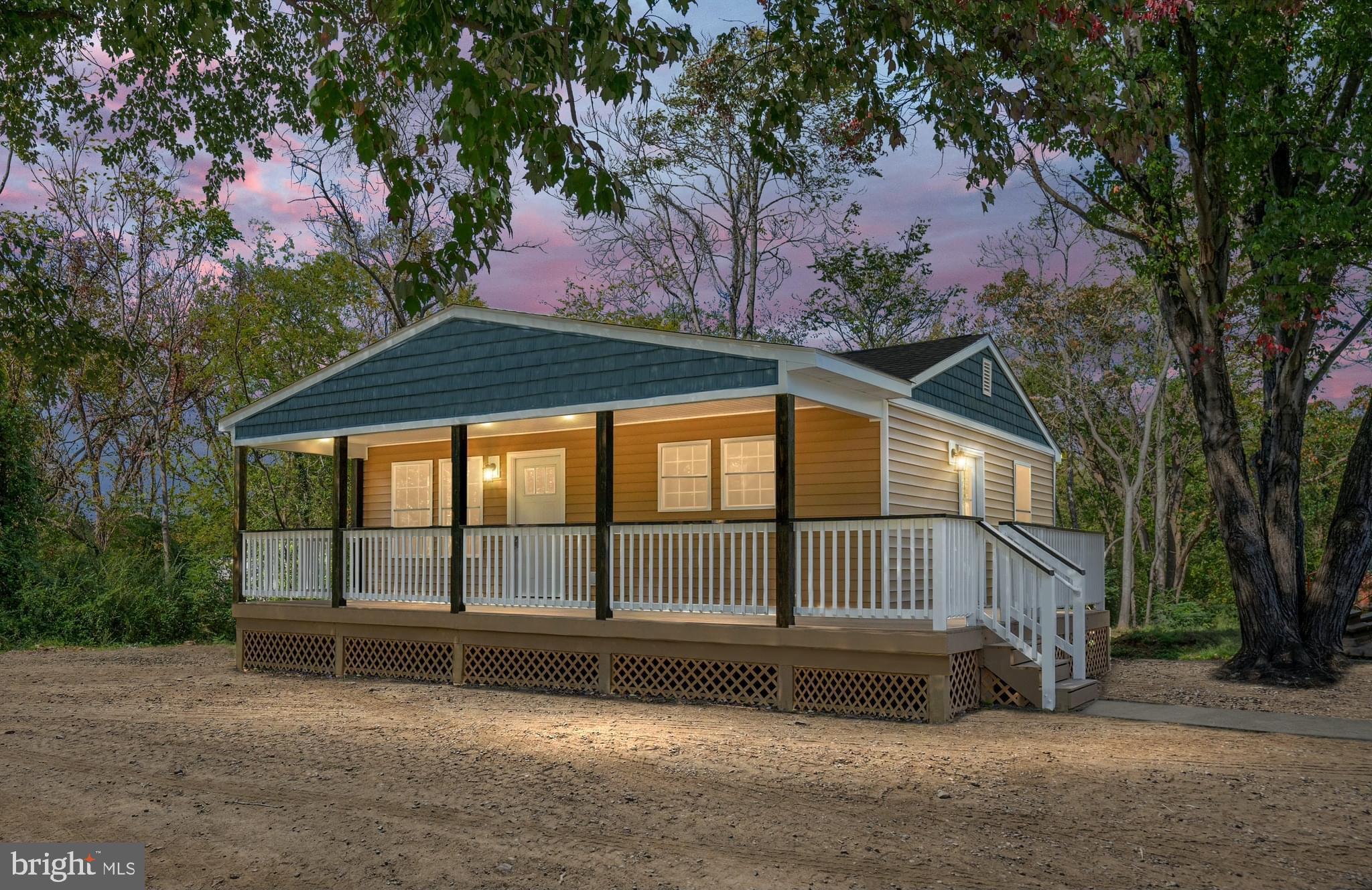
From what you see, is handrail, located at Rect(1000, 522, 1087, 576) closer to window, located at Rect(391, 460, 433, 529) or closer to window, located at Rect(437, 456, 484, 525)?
window, located at Rect(437, 456, 484, 525)

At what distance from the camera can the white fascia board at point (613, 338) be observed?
10734mm

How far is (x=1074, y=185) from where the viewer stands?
17312mm

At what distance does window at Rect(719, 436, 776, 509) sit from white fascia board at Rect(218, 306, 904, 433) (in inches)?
64.4

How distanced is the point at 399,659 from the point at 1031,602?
829 centimetres

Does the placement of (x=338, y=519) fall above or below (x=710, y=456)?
below

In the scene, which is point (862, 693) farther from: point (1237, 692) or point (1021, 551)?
point (1237, 692)

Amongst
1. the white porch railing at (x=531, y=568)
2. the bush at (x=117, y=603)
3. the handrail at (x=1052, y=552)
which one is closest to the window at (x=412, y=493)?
the white porch railing at (x=531, y=568)

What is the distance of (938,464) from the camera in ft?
47.6

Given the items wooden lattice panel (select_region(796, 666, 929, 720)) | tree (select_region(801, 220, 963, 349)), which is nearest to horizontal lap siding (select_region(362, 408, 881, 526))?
wooden lattice panel (select_region(796, 666, 929, 720))

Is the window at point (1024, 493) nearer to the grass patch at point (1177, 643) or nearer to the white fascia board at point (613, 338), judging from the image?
the grass patch at point (1177, 643)

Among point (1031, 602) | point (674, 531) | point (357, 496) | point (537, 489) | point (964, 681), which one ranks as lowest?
point (964, 681)

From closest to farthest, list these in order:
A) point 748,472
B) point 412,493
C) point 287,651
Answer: point 748,472, point 287,651, point 412,493

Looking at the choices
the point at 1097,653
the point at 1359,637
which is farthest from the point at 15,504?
the point at 1359,637

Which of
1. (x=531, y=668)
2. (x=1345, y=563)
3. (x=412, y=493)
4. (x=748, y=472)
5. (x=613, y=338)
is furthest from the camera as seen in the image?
(x=412, y=493)
